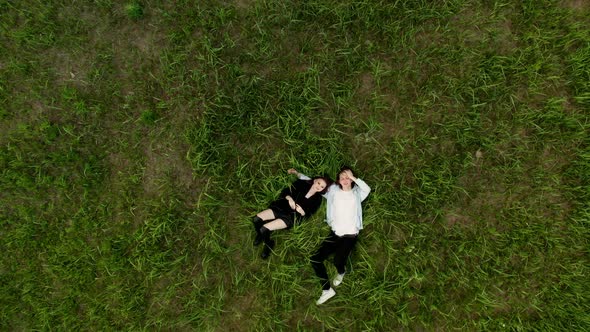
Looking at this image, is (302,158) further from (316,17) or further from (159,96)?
(159,96)

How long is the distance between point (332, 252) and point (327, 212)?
488 mm

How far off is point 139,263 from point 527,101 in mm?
5007

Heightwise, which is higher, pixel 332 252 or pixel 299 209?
pixel 299 209

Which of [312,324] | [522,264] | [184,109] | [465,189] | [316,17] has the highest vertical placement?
[316,17]

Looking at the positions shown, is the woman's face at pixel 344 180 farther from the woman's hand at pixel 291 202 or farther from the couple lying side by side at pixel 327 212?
the woman's hand at pixel 291 202

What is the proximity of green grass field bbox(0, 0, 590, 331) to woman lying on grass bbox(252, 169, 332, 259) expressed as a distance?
166mm

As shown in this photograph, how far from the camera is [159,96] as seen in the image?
148 inches

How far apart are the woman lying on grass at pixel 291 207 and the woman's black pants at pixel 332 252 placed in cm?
42

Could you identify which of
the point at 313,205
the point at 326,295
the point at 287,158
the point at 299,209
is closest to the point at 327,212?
the point at 313,205

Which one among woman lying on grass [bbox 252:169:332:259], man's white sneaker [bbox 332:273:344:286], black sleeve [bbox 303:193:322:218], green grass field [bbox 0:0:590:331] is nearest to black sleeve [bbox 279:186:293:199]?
woman lying on grass [bbox 252:169:332:259]

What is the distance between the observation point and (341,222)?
3438mm

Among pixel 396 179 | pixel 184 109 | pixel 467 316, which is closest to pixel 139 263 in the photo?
pixel 184 109

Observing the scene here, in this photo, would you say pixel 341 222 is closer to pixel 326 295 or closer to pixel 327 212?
pixel 327 212

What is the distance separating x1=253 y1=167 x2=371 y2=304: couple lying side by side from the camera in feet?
11.2
